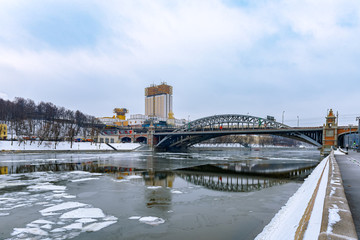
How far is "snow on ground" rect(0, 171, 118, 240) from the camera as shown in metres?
6.45

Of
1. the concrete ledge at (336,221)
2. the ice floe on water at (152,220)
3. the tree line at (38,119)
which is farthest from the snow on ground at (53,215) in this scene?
the tree line at (38,119)

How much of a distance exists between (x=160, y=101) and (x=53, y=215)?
172743 mm

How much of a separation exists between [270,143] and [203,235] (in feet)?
499

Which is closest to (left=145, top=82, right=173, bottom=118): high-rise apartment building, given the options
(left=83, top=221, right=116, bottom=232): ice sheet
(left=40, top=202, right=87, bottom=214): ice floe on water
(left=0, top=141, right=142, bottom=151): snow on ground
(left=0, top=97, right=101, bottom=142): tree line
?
(left=0, top=97, right=101, bottom=142): tree line

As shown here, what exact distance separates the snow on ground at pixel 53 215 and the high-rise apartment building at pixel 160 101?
166m

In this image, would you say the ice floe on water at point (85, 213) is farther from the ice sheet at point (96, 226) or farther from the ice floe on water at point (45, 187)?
the ice floe on water at point (45, 187)

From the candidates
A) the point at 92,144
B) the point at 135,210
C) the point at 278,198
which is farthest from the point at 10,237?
the point at 92,144

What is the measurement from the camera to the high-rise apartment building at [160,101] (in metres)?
179

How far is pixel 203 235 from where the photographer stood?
250 inches

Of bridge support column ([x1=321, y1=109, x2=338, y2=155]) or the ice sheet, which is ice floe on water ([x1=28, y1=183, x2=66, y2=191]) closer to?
the ice sheet

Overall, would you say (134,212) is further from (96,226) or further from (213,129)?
(213,129)

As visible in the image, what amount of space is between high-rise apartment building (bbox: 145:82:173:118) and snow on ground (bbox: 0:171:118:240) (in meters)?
166

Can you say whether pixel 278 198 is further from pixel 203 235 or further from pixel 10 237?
pixel 10 237

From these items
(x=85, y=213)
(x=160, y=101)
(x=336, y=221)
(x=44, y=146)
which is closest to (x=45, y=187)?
(x=85, y=213)
